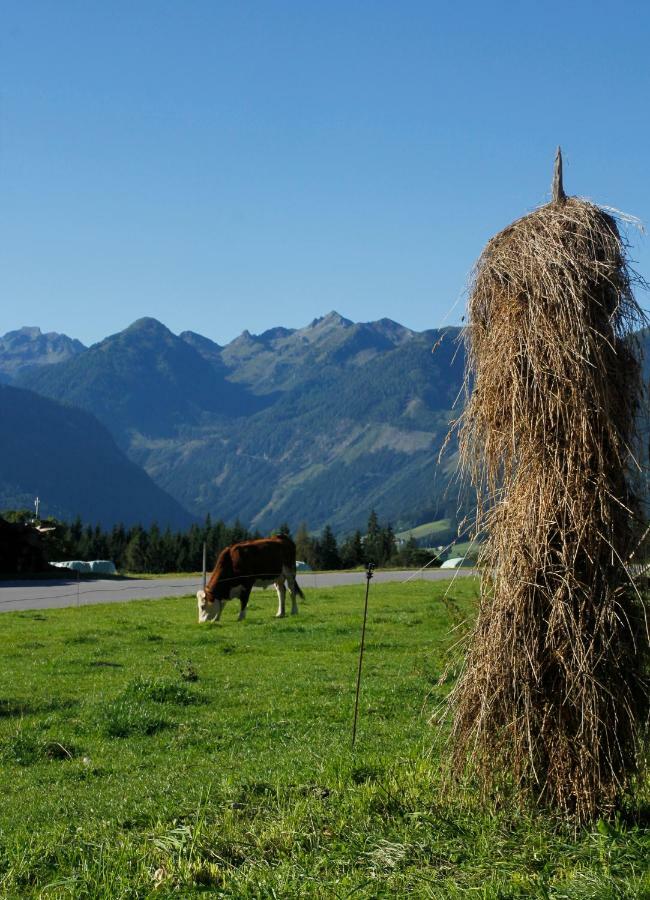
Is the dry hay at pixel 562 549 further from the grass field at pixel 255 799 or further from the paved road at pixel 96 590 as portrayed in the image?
the paved road at pixel 96 590

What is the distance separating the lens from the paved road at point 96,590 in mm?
29953

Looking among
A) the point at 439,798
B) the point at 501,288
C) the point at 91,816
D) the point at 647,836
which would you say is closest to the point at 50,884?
the point at 91,816

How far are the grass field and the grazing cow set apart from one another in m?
6.81

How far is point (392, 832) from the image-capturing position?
6.82 m

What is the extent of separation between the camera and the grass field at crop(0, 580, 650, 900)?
19.9 ft

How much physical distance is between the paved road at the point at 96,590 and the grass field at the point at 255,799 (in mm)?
14225

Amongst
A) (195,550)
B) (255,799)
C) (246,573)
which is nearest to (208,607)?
(246,573)

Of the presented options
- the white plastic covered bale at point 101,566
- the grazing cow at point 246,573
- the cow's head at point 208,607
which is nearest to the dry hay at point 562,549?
the cow's head at point 208,607

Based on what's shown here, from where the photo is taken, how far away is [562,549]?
280 inches

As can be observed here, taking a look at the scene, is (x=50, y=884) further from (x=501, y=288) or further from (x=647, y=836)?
(x=501, y=288)

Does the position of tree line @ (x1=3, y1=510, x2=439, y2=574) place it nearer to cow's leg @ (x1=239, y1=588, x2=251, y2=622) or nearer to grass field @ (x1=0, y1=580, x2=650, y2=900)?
cow's leg @ (x1=239, y1=588, x2=251, y2=622)

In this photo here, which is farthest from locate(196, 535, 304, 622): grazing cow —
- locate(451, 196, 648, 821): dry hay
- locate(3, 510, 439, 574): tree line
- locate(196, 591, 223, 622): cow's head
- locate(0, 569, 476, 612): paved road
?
locate(3, 510, 439, 574): tree line

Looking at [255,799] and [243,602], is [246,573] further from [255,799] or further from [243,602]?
[255,799]

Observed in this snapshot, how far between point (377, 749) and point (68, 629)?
12.9m
